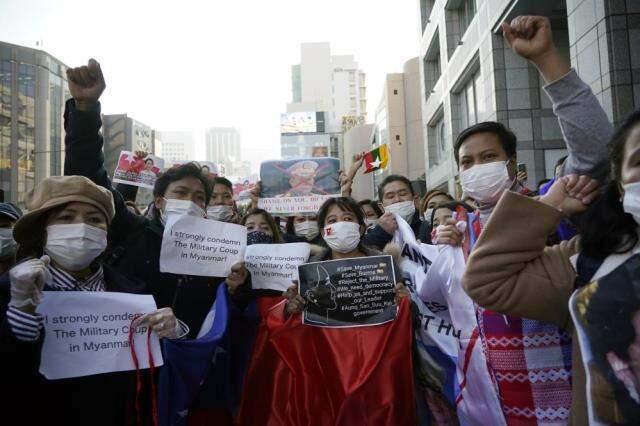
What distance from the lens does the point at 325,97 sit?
124 metres

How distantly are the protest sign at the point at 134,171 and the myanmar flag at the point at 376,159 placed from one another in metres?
3.20

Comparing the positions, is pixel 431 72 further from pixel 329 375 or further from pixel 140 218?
pixel 329 375

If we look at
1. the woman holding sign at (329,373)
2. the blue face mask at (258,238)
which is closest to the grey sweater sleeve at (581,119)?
the woman holding sign at (329,373)

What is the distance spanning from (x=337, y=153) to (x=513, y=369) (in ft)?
296

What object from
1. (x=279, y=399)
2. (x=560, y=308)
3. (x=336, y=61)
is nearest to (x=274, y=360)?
(x=279, y=399)

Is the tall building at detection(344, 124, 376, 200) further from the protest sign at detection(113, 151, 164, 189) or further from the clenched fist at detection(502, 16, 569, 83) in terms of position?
the clenched fist at detection(502, 16, 569, 83)

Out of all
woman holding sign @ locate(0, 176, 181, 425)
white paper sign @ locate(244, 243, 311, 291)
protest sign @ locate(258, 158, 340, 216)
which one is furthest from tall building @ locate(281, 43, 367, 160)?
woman holding sign @ locate(0, 176, 181, 425)

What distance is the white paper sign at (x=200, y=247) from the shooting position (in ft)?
9.78

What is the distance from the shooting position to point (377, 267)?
310 centimetres

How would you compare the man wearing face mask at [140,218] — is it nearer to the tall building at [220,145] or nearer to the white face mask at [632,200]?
the white face mask at [632,200]

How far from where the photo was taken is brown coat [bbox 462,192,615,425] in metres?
1.63

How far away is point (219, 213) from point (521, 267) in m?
3.32

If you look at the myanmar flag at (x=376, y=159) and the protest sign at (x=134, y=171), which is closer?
the myanmar flag at (x=376, y=159)

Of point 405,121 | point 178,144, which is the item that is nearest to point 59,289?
point 405,121
